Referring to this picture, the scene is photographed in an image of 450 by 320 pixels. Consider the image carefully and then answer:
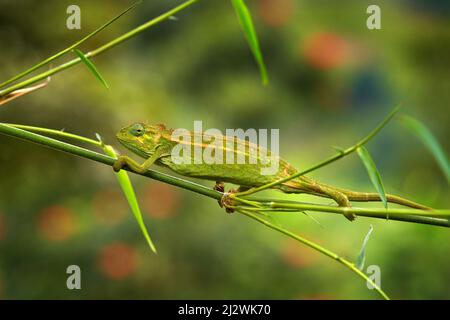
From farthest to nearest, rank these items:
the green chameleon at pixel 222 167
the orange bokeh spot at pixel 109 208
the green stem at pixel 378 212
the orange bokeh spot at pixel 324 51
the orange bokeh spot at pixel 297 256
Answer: the orange bokeh spot at pixel 324 51
the orange bokeh spot at pixel 109 208
the orange bokeh spot at pixel 297 256
the green chameleon at pixel 222 167
the green stem at pixel 378 212

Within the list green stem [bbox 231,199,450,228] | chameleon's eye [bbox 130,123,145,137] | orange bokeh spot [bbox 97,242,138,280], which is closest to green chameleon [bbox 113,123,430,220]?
chameleon's eye [bbox 130,123,145,137]

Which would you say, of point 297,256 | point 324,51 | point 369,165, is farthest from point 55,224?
point 324,51

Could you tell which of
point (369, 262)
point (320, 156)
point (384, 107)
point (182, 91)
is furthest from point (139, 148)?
→ point (384, 107)

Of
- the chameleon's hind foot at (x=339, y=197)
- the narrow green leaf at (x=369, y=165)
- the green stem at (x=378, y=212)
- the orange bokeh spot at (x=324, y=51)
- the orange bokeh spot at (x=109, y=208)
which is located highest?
the orange bokeh spot at (x=324, y=51)

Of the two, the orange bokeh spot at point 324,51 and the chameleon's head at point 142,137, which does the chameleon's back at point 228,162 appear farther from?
the orange bokeh spot at point 324,51

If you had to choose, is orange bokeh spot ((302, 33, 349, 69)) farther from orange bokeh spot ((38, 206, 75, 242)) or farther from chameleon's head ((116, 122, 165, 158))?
chameleon's head ((116, 122, 165, 158))

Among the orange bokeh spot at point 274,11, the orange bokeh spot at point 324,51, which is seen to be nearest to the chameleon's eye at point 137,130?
the orange bokeh spot at point 274,11

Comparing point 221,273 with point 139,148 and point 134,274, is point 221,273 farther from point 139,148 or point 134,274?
point 139,148
